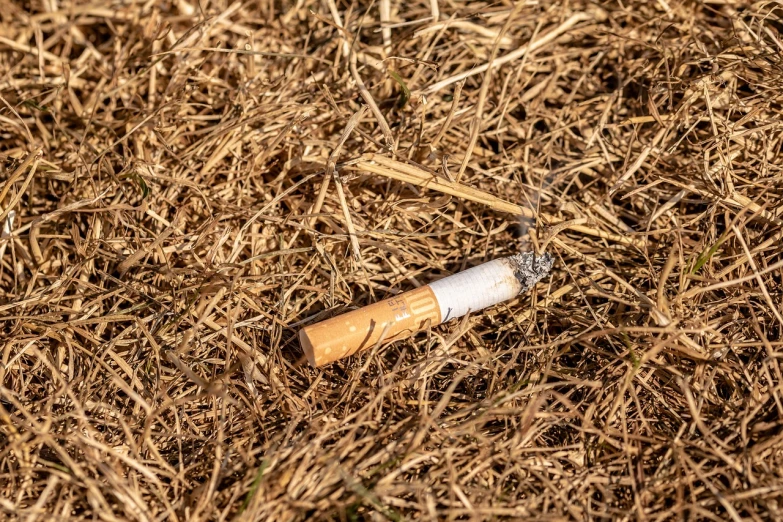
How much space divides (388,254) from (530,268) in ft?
1.90

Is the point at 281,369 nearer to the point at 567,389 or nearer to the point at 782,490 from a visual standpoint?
the point at 567,389

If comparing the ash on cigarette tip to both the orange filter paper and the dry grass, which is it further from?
the orange filter paper

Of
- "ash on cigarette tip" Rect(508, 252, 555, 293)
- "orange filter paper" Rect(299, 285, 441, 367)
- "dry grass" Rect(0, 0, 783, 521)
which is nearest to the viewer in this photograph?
"dry grass" Rect(0, 0, 783, 521)

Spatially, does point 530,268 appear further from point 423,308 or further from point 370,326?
point 370,326

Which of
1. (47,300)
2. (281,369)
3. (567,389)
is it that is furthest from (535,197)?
(47,300)

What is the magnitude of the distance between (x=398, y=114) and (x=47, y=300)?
5.35ft

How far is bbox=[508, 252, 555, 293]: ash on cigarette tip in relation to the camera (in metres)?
2.37

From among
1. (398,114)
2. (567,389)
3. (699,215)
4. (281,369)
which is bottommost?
(567,389)

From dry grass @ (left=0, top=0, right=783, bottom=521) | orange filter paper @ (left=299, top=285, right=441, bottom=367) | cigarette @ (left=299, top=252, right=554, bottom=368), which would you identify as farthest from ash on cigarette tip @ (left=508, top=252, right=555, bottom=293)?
orange filter paper @ (left=299, top=285, right=441, bottom=367)

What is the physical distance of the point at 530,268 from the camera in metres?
2.37

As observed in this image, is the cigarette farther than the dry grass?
Yes

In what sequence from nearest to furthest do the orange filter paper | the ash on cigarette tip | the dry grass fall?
the dry grass, the orange filter paper, the ash on cigarette tip

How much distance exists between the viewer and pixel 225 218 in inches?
102

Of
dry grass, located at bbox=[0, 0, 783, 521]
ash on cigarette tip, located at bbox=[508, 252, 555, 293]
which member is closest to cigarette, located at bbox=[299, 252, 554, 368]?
ash on cigarette tip, located at bbox=[508, 252, 555, 293]
